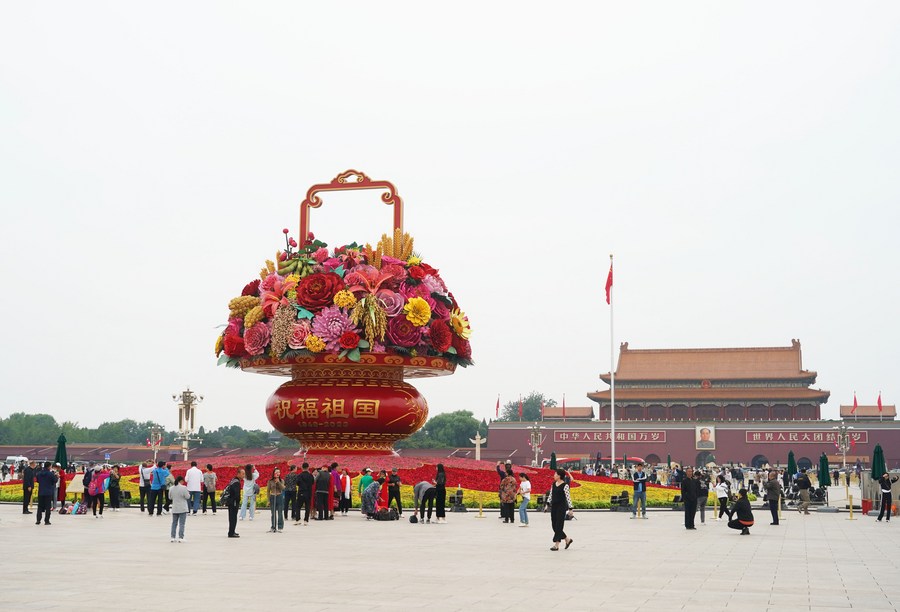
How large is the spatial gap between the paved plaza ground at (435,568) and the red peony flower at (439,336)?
734 centimetres

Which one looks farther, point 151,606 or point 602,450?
point 602,450

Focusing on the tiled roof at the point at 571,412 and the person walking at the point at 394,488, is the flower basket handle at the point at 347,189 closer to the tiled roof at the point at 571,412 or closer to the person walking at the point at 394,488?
the person walking at the point at 394,488

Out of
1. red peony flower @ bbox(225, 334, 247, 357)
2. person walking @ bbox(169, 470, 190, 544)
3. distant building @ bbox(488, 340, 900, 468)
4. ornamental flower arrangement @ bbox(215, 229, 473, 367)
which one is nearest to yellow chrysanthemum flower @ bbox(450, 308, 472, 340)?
ornamental flower arrangement @ bbox(215, 229, 473, 367)

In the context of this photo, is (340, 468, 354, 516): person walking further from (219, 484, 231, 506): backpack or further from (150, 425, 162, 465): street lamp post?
(150, 425, 162, 465): street lamp post

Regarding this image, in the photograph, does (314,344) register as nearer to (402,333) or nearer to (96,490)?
(402,333)

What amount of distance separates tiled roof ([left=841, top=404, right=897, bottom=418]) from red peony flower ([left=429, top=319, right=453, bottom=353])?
63.0 meters

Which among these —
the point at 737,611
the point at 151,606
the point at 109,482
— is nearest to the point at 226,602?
the point at 151,606

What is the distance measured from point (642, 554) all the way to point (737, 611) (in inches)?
215

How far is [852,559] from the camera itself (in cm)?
1485

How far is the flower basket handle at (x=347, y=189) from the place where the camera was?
2909 cm

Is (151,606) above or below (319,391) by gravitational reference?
below

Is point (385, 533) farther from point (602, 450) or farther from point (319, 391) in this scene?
point (602, 450)

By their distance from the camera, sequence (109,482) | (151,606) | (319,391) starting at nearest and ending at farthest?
(151,606), (109,482), (319,391)

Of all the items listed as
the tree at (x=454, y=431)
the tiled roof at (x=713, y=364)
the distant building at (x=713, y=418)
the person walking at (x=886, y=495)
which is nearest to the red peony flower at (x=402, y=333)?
the person walking at (x=886, y=495)
